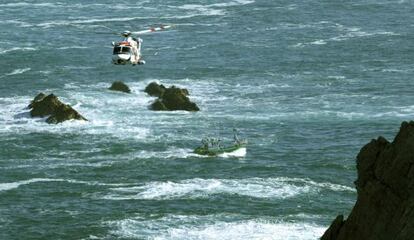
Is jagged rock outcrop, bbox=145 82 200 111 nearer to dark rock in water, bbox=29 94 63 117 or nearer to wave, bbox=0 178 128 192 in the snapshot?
dark rock in water, bbox=29 94 63 117

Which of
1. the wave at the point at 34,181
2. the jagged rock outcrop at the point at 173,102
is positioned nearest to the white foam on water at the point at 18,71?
the jagged rock outcrop at the point at 173,102

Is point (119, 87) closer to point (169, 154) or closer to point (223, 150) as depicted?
point (169, 154)

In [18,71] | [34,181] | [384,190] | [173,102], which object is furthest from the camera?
[18,71]

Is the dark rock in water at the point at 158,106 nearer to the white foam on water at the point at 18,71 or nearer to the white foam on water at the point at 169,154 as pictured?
the white foam on water at the point at 169,154

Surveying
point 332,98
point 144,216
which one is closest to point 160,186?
point 144,216

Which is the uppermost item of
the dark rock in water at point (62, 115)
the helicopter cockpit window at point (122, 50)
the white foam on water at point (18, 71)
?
the helicopter cockpit window at point (122, 50)

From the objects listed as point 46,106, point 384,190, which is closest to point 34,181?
point 46,106

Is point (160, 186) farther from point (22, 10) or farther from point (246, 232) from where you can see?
point (22, 10)
